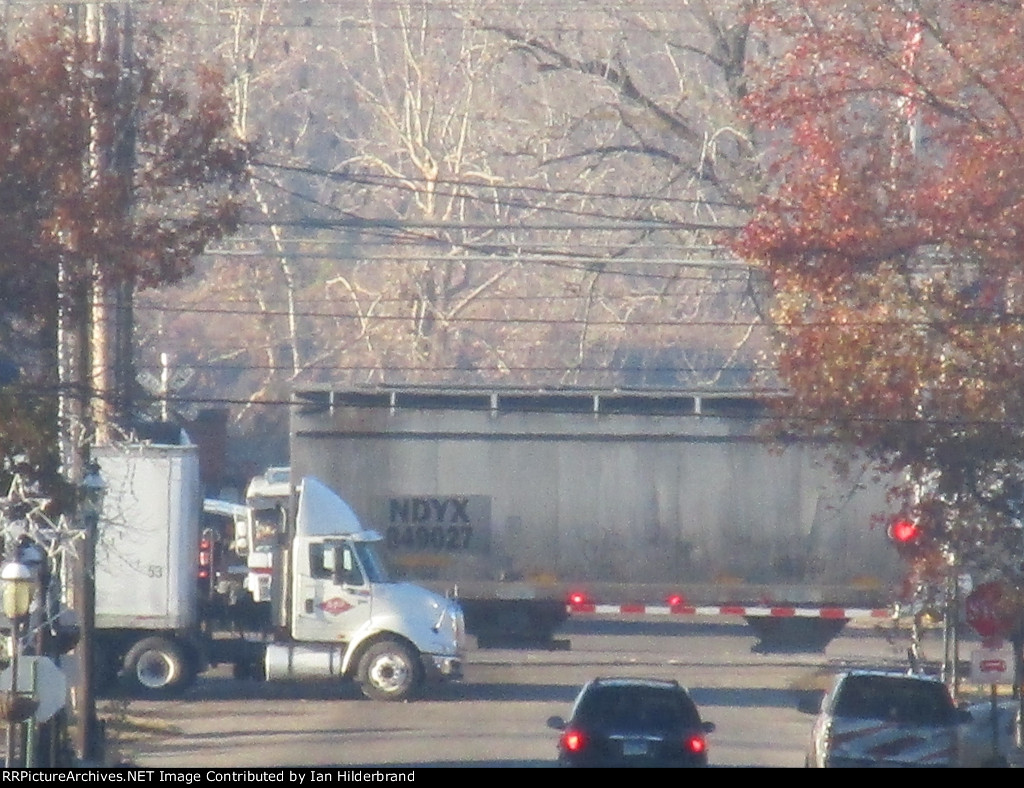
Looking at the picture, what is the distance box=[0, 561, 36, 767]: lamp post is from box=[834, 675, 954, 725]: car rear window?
23.3 feet

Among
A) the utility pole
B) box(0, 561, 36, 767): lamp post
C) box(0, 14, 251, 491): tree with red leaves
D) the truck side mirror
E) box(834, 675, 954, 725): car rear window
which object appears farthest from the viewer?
the truck side mirror

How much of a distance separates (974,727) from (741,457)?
663 centimetres

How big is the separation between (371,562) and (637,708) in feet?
29.6

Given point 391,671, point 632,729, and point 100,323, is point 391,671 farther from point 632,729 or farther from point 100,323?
point 632,729

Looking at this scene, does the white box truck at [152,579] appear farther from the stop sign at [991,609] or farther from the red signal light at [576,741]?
the stop sign at [991,609]

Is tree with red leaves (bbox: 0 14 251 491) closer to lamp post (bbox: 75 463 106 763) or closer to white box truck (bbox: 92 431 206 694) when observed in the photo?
lamp post (bbox: 75 463 106 763)

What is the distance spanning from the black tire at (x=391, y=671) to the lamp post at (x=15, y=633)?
8677mm

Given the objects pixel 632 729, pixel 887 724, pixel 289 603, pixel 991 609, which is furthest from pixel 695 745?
pixel 289 603

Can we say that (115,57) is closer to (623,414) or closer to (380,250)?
(623,414)

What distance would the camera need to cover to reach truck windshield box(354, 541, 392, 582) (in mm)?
23609

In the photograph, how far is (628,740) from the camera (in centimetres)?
1492

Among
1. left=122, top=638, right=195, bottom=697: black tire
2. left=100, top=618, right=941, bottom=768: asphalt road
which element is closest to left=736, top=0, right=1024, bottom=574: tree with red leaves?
left=100, top=618, right=941, bottom=768: asphalt road

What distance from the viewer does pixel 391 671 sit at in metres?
23.2

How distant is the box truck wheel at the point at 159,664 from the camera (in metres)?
23.3
